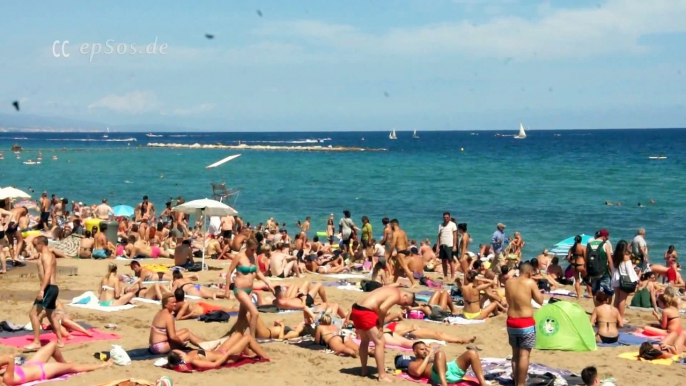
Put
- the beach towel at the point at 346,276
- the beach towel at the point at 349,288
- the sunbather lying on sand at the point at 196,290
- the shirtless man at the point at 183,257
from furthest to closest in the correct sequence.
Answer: the beach towel at the point at 346,276 → the shirtless man at the point at 183,257 → the beach towel at the point at 349,288 → the sunbather lying on sand at the point at 196,290

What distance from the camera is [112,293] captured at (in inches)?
458

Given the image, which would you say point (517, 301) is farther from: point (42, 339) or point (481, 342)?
point (42, 339)

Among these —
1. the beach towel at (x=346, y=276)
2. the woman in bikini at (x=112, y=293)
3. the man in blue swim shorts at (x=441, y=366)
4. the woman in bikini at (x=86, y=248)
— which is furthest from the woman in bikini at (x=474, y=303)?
the woman in bikini at (x=86, y=248)

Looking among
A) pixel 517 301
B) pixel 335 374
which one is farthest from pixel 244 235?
pixel 517 301

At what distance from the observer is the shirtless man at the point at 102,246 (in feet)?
56.1

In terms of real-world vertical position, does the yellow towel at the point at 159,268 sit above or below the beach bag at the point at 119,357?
below

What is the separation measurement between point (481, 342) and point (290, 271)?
20.8 feet

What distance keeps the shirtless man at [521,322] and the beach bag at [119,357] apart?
4.03m

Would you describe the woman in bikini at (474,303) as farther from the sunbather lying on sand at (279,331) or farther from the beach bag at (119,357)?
the beach bag at (119,357)

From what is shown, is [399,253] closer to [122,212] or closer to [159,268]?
[159,268]

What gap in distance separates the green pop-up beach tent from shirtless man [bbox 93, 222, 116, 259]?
10.7 m

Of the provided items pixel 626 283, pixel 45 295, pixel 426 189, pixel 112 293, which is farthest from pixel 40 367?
pixel 426 189

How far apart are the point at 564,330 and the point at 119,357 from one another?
540cm

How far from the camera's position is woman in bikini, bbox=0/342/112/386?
7.30 metres
